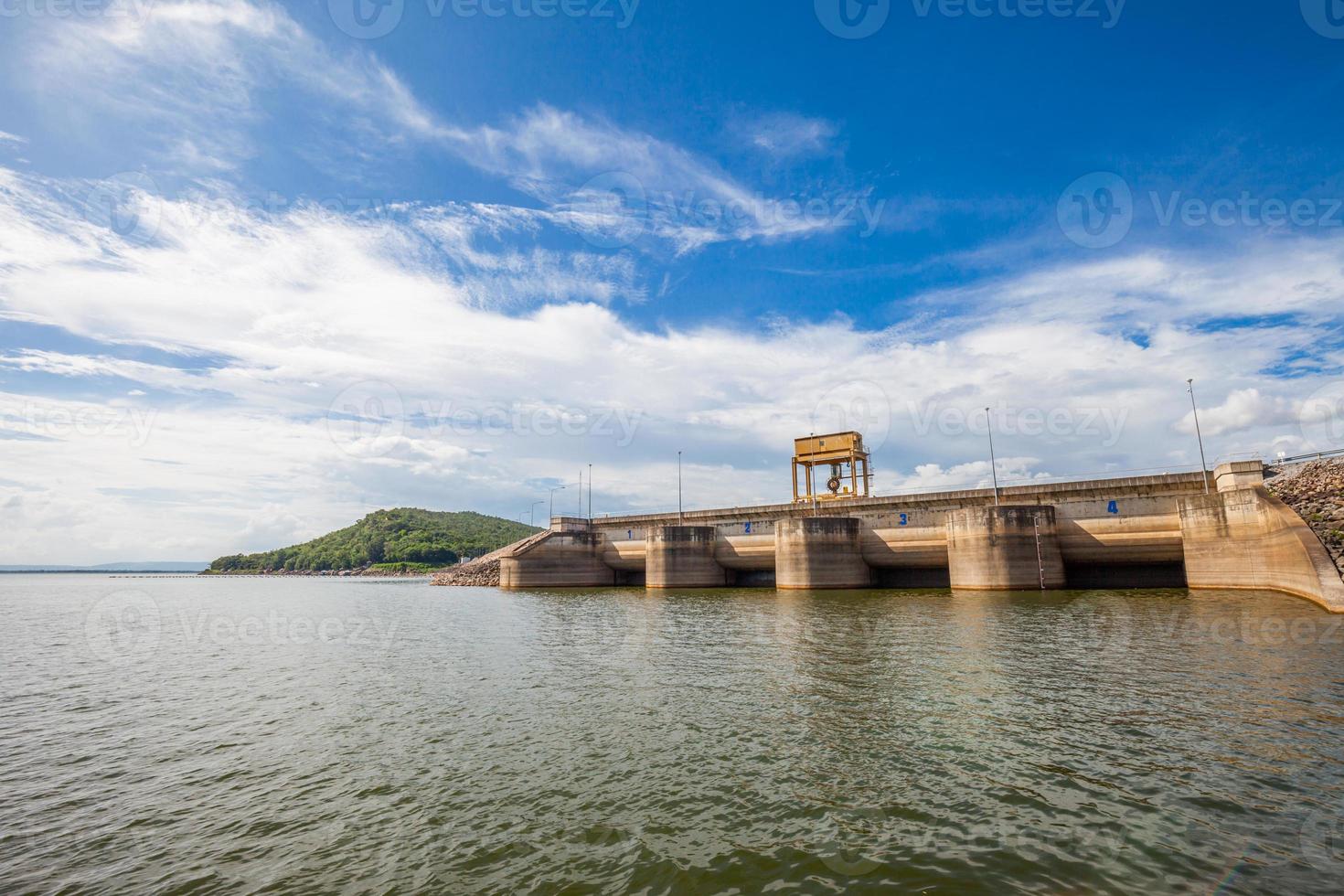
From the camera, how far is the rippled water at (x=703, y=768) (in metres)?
7.31

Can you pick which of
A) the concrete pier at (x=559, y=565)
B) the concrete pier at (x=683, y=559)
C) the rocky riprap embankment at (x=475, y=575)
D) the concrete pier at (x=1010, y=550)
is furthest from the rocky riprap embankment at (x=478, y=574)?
the concrete pier at (x=1010, y=550)

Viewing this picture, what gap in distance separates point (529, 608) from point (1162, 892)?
1566 inches

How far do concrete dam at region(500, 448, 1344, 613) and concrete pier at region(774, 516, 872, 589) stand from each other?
0.09 metres

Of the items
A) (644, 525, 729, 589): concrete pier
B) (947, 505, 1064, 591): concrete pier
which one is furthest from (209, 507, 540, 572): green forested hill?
(947, 505, 1064, 591): concrete pier

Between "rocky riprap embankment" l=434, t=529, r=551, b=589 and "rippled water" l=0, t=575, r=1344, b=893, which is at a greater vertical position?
"rocky riprap embankment" l=434, t=529, r=551, b=589

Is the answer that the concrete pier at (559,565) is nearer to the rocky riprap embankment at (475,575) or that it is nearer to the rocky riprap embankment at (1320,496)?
the rocky riprap embankment at (475,575)

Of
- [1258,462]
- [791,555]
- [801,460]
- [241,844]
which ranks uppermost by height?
[801,460]

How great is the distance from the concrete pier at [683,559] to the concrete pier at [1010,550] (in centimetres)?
2212

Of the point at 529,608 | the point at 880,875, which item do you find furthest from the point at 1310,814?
the point at 529,608

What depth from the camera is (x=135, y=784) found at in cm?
1075

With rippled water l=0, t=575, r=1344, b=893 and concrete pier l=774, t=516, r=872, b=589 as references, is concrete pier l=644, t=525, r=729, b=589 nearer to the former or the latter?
concrete pier l=774, t=516, r=872, b=589

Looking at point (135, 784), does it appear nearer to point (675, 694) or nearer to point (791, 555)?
point (675, 694)

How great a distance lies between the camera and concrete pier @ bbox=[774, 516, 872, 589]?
49156 millimetres

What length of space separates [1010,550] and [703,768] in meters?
38.8
